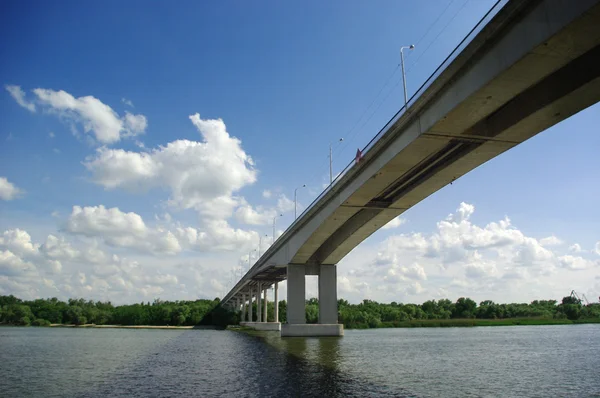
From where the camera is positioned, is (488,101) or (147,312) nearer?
(488,101)

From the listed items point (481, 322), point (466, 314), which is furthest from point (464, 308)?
point (481, 322)

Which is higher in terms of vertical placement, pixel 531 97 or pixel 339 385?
pixel 531 97

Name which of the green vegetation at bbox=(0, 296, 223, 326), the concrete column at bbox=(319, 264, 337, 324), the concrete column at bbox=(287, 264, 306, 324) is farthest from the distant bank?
the concrete column at bbox=(287, 264, 306, 324)

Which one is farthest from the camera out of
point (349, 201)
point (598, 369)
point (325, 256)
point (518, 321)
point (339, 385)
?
point (518, 321)

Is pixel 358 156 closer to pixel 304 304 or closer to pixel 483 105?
pixel 483 105

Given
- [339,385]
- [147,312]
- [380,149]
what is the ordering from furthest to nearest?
[147,312], [380,149], [339,385]

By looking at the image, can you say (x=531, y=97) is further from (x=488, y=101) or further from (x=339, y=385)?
(x=339, y=385)

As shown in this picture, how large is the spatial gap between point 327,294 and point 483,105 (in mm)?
37354

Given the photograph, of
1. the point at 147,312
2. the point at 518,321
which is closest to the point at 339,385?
the point at 518,321

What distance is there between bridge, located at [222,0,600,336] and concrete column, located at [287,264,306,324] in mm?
15308

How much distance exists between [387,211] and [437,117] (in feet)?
54.5

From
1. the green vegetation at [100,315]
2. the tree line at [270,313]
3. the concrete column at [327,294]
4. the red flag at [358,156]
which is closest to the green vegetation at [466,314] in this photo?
the tree line at [270,313]

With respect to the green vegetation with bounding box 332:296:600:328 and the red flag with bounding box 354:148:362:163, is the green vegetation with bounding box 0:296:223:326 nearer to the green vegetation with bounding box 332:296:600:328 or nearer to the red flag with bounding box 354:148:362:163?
the green vegetation with bounding box 332:296:600:328

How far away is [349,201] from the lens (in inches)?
1403
